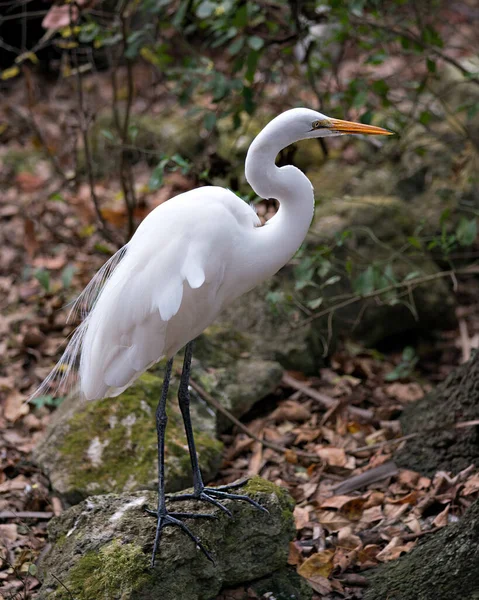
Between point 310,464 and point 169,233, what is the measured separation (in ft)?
5.80

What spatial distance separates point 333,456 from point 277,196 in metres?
1.72

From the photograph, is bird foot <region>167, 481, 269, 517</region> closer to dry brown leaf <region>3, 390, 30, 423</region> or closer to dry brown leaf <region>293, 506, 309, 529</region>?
dry brown leaf <region>293, 506, 309, 529</region>

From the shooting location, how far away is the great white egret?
8.80 feet

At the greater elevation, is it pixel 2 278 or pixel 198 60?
pixel 198 60

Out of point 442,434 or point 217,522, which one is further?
point 442,434

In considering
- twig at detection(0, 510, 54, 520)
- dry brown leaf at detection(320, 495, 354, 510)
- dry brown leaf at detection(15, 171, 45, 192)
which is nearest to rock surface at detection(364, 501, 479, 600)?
dry brown leaf at detection(320, 495, 354, 510)

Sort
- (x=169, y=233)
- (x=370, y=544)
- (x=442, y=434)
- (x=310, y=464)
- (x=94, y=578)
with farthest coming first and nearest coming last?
1. (x=310, y=464)
2. (x=442, y=434)
3. (x=370, y=544)
4. (x=169, y=233)
5. (x=94, y=578)

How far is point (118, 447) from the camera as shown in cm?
366

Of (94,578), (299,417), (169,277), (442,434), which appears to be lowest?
(299,417)

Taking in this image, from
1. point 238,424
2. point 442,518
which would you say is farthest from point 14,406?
point 442,518

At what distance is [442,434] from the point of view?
3535mm

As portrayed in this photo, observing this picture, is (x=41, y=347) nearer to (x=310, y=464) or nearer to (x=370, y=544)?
(x=310, y=464)

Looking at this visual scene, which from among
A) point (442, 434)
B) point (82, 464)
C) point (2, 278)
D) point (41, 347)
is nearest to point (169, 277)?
point (82, 464)

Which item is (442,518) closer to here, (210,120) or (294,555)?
(294,555)
